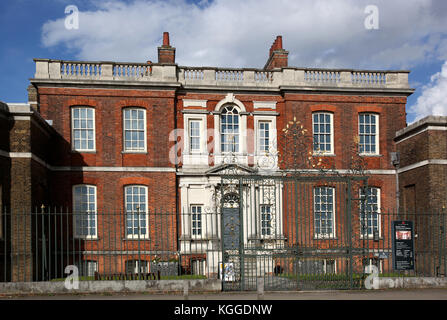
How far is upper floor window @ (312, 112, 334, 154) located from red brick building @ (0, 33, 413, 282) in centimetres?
5

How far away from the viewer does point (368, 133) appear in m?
22.3

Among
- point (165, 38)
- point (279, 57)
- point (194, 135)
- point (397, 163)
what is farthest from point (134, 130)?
point (397, 163)

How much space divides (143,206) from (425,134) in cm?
1265

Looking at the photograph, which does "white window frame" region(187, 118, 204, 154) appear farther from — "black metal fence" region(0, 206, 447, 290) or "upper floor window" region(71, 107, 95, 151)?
"upper floor window" region(71, 107, 95, 151)

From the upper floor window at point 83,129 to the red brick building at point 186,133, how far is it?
0.15 ft

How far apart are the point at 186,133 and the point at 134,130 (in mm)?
2412

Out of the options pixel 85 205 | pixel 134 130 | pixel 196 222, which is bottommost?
pixel 196 222

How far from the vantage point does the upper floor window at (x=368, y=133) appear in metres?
22.2

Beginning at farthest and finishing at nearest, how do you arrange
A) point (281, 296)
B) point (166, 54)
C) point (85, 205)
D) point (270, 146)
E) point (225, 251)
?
point (166, 54) → point (270, 146) → point (85, 205) → point (225, 251) → point (281, 296)

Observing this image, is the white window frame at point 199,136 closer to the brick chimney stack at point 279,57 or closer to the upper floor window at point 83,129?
the upper floor window at point 83,129

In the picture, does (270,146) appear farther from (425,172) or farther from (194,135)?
(425,172)

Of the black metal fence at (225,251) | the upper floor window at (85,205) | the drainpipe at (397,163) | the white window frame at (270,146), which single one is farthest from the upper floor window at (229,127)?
the drainpipe at (397,163)

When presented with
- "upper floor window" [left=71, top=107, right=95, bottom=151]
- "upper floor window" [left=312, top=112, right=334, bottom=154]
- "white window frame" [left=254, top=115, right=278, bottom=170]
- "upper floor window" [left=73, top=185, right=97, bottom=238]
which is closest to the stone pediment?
"white window frame" [left=254, top=115, right=278, bottom=170]
